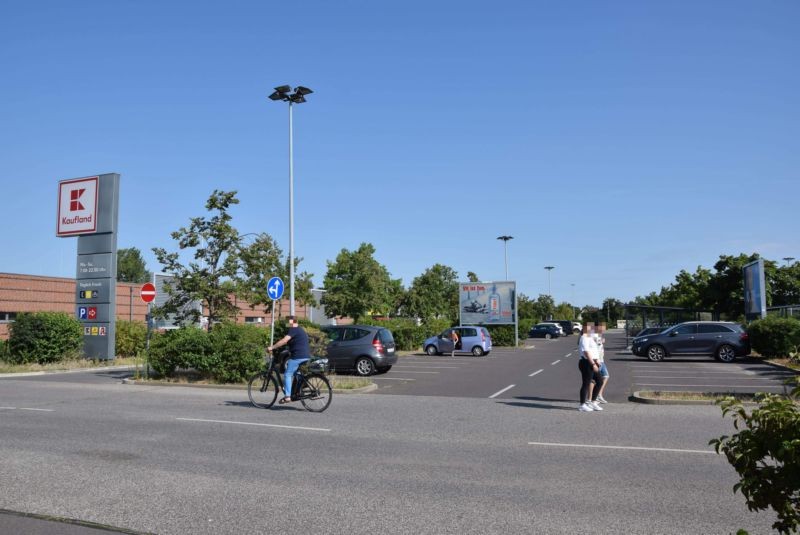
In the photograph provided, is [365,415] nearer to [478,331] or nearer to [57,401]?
[57,401]

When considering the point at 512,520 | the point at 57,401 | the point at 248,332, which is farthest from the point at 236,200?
the point at 512,520

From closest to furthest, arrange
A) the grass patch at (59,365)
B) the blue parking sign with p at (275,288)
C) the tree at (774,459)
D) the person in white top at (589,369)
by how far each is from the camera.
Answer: the tree at (774,459) < the person in white top at (589,369) < the blue parking sign with p at (275,288) < the grass patch at (59,365)

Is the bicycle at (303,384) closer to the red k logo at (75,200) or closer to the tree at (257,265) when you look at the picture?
the tree at (257,265)

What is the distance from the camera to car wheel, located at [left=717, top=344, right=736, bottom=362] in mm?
26375

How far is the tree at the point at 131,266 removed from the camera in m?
110

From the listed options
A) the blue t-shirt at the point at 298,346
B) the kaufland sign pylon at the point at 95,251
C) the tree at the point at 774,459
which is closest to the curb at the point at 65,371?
the kaufland sign pylon at the point at 95,251

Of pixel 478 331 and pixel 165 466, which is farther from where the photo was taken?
pixel 478 331

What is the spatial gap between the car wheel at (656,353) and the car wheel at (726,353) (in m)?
2.14

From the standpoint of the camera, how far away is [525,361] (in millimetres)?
28938

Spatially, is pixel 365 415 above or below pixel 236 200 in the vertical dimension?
below

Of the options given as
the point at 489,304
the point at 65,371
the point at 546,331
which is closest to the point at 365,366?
the point at 65,371

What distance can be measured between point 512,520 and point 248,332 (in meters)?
12.8

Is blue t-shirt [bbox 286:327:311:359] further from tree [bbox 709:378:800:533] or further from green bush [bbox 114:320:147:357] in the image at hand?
green bush [bbox 114:320:147:357]

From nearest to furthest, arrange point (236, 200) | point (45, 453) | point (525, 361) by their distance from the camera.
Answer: point (45, 453) → point (236, 200) → point (525, 361)
